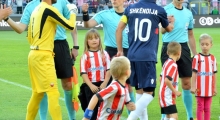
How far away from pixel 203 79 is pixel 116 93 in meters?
2.69

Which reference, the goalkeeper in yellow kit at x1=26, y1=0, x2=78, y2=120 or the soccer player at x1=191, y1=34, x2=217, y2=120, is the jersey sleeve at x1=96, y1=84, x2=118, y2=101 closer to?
the goalkeeper in yellow kit at x1=26, y1=0, x2=78, y2=120

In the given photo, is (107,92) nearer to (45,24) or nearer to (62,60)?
(45,24)

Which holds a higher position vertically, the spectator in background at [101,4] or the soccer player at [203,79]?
the spectator in background at [101,4]

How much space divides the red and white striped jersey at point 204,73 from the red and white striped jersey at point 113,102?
2.50 metres

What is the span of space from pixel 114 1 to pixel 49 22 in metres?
1.52

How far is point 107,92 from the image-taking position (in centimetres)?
723

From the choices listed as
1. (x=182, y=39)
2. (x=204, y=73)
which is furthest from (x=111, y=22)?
(x=204, y=73)

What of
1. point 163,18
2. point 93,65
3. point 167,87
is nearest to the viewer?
point 163,18

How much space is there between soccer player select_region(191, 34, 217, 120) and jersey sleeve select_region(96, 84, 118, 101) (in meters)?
2.56

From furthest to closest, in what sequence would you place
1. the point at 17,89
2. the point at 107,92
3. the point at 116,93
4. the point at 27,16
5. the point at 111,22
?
1. the point at 17,89
2. the point at 111,22
3. the point at 27,16
4. the point at 116,93
5. the point at 107,92

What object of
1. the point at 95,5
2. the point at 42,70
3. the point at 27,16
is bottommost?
the point at 42,70

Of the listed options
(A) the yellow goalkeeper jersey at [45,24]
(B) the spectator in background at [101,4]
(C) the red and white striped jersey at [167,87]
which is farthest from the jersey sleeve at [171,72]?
(B) the spectator in background at [101,4]

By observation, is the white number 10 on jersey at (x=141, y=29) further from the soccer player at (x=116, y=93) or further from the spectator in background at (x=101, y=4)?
the spectator in background at (x=101, y=4)

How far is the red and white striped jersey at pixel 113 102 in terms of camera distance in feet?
24.0
